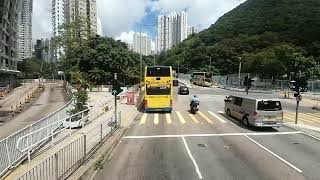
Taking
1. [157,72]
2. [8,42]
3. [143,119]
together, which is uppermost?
[8,42]

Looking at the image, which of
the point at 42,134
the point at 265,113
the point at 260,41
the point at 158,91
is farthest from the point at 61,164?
the point at 260,41

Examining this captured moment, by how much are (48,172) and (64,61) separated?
232ft

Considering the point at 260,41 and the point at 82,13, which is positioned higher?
A: the point at 82,13

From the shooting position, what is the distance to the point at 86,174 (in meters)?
13.9

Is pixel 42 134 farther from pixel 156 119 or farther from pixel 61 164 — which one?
pixel 156 119

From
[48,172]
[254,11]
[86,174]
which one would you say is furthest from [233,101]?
[254,11]

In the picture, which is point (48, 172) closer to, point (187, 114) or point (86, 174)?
point (86, 174)

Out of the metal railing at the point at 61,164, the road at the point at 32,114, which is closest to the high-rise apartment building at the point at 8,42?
the road at the point at 32,114

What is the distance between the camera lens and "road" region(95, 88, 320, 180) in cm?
1475

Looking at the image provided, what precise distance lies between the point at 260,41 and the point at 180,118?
105m

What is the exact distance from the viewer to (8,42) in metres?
118

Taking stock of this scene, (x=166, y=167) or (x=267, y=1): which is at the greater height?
(x=267, y=1)

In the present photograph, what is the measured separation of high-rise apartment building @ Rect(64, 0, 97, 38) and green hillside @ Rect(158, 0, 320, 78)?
3955 centimetres

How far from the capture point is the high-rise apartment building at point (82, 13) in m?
72.0
